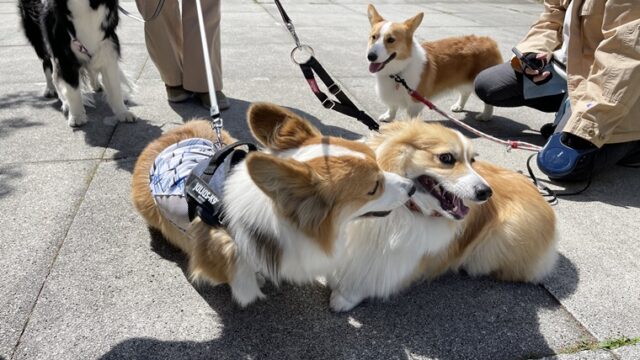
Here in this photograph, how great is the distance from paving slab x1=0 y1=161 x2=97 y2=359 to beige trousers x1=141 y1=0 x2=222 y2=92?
60.2 inches

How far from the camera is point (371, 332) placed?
219cm

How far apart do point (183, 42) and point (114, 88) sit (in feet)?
2.82

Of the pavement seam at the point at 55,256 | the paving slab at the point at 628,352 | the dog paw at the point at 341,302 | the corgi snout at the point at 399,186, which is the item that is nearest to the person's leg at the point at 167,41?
the pavement seam at the point at 55,256

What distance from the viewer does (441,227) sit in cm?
228

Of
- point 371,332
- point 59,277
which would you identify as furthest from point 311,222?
point 59,277

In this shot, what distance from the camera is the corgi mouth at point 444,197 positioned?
2.20 m

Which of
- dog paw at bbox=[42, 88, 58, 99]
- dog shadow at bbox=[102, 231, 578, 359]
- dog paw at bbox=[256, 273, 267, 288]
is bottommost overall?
dog paw at bbox=[42, 88, 58, 99]

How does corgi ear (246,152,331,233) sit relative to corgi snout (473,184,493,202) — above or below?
above

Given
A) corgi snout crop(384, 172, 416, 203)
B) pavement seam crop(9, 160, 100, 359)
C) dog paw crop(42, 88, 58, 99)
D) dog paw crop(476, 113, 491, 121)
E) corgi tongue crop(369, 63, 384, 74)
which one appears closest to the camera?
corgi snout crop(384, 172, 416, 203)

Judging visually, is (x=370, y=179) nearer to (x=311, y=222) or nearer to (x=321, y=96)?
(x=311, y=222)

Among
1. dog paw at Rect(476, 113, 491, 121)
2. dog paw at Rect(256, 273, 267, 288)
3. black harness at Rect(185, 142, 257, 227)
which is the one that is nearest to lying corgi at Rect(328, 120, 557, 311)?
dog paw at Rect(256, 273, 267, 288)

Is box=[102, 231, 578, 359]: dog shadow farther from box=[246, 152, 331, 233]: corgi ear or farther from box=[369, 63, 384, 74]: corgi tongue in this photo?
box=[369, 63, 384, 74]: corgi tongue

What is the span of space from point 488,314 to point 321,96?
62.5 inches

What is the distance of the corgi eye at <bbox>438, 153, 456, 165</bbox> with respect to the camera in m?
2.17
